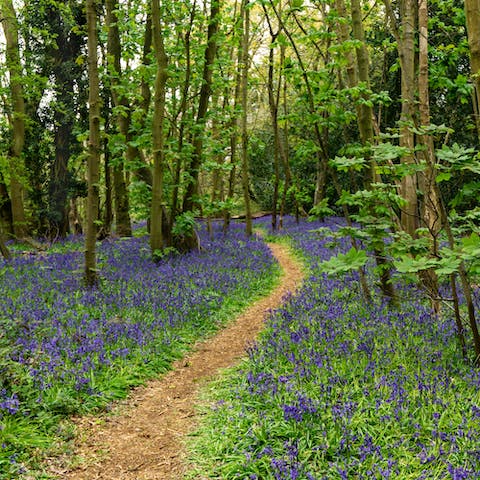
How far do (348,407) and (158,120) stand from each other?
8.94 m

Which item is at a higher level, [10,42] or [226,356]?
[10,42]

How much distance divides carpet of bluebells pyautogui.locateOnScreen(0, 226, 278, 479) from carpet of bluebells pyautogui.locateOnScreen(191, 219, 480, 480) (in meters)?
→ 1.45

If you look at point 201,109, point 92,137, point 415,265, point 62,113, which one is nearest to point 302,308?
point 415,265

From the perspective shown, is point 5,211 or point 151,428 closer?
point 151,428

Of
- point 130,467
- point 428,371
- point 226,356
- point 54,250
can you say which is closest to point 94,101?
point 226,356

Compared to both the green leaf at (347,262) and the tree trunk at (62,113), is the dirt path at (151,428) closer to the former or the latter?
the green leaf at (347,262)

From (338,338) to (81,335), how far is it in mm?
3794

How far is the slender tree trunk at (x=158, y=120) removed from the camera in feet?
35.5

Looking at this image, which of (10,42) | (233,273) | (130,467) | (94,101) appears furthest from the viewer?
(10,42)

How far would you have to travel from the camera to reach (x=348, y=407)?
450 centimetres

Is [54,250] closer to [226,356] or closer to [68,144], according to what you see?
[68,144]

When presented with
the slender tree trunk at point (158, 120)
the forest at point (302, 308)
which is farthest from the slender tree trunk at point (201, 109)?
the slender tree trunk at point (158, 120)

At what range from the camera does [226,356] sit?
735 cm

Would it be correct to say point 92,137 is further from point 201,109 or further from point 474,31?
point 474,31
